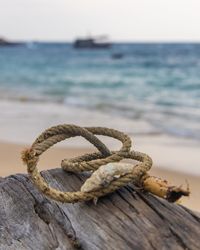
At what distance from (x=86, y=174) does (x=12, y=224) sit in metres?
0.27

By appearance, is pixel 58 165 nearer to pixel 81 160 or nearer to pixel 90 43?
pixel 81 160

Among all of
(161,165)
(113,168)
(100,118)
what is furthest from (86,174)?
(100,118)

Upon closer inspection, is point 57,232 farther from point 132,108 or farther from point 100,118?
point 132,108

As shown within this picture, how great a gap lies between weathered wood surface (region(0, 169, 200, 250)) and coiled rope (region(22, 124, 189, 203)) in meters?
0.04

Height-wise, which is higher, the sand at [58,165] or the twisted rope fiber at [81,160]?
the twisted rope fiber at [81,160]

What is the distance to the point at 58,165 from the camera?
662 cm

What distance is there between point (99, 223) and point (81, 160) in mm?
354

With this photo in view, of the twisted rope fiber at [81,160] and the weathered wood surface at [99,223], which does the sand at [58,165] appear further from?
the weathered wood surface at [99,223]

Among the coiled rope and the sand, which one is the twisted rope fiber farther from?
the sand

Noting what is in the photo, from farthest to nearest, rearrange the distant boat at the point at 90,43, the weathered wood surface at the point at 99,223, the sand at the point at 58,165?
the distant boat at the point at 90,43 → the sand at the point at 58,165 → the weathered wood surface at the point at 99,223

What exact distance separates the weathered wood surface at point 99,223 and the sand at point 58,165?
12.1 feet

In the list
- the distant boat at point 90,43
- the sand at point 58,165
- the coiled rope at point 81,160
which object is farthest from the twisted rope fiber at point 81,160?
the distant boat at point 90,43

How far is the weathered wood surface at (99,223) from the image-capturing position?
1403mm

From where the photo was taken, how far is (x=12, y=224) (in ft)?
4.99
